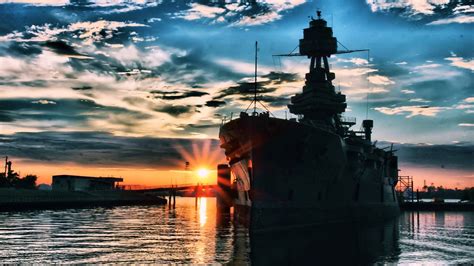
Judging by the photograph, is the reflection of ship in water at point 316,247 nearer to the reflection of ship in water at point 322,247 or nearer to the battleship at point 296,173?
the reflection of ship in water at point 322,247

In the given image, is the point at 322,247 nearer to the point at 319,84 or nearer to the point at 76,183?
the point at 319,84

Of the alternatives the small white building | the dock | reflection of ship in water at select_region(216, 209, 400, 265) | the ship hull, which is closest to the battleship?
the ship hull

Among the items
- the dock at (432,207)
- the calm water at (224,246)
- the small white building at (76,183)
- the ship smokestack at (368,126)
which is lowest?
the dock at (432,207)

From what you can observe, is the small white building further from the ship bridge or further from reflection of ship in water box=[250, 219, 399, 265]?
reflection of ship in water box=[250, 219, 399, 265]

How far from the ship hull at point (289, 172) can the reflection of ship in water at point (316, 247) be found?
1722 millimetres

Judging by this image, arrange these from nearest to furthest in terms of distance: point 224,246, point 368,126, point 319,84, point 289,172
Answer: point 224,246 < point 289,172 < point 319,84 < point 368,126

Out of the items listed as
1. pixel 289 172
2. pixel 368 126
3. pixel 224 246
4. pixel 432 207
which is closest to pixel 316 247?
pixel 224 246

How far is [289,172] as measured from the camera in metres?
41.2

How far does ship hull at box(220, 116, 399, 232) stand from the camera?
1567 inches

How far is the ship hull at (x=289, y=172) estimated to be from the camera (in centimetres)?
3981

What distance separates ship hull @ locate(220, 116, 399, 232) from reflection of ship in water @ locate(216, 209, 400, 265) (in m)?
1.72

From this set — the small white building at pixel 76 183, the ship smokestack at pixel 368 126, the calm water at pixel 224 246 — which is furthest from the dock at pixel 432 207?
the small white building at pixel 76 183

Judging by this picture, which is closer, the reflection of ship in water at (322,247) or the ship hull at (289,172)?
the reflection of ship in water at (322,247)

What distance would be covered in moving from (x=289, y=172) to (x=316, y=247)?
29.2 ft
